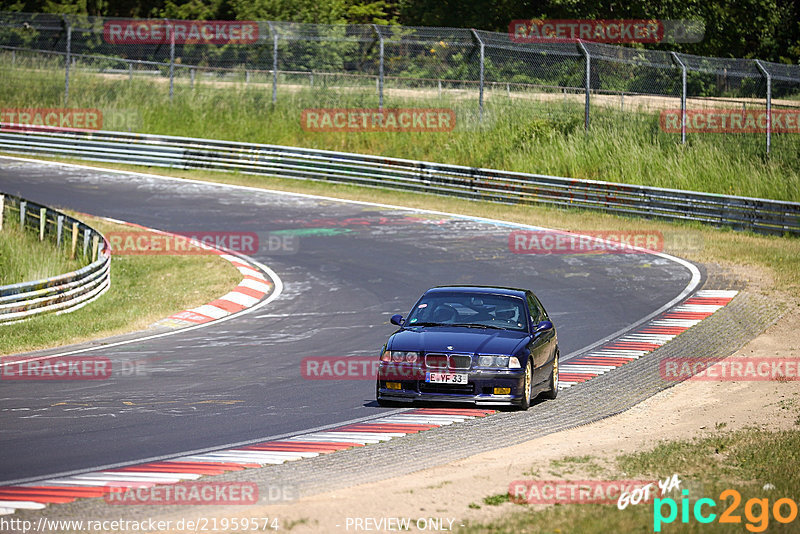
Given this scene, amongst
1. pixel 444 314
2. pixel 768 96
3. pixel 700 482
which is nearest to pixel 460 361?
pixel 444 314

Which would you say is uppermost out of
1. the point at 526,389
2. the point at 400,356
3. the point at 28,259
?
the point at 400,356

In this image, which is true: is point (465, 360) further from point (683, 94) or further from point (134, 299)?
point (683, 94)

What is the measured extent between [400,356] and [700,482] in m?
3.87

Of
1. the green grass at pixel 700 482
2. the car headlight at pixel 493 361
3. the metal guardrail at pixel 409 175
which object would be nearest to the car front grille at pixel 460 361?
the car headlight at pixel 493 361

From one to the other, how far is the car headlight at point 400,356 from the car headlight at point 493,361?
69 cm

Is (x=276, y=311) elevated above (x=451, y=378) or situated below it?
below

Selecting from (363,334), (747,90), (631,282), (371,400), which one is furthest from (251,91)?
(371,400)

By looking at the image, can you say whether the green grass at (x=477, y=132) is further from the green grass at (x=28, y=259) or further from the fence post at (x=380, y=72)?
the green grass at (x=28, y=259)

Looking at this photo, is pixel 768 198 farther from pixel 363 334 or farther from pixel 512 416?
pixel 512 416

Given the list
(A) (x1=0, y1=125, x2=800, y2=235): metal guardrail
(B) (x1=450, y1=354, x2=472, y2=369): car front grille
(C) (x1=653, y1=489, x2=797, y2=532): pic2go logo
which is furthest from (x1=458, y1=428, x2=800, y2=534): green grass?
(A) (x1=0, y1=125, x2=800, y2=235): metal guardrail

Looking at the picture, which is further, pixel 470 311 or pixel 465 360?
pixel 470 311

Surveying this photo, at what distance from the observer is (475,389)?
11703mm

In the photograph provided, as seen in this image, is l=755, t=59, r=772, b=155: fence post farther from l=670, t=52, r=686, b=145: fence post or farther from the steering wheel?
the steering wheel

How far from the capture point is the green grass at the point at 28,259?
21609 millimetres
